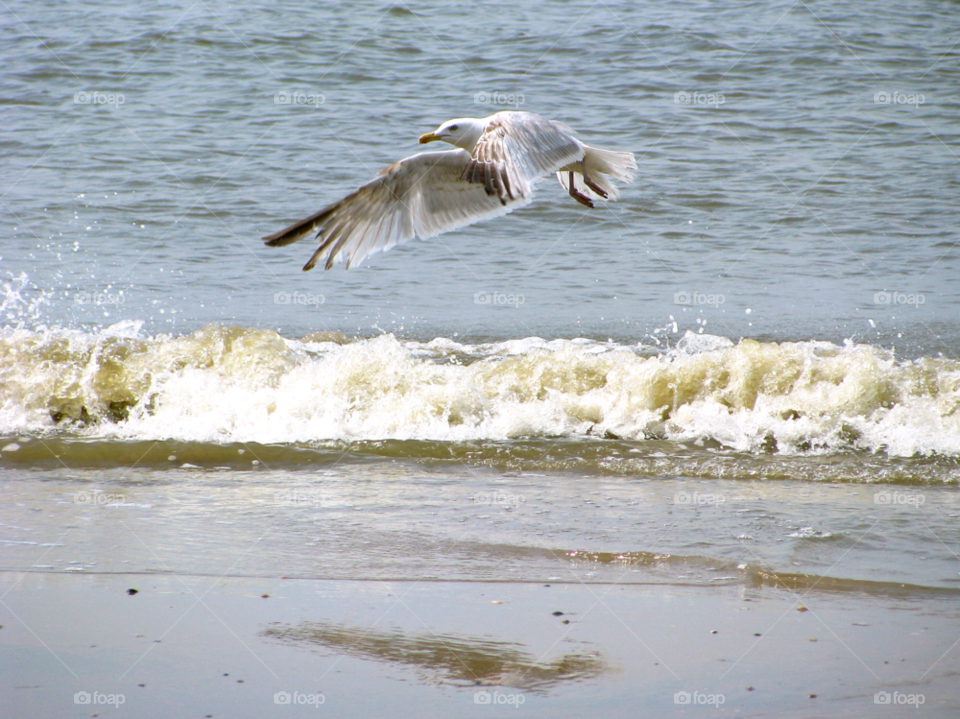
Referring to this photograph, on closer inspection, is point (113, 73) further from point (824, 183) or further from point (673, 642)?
point (673, 642)

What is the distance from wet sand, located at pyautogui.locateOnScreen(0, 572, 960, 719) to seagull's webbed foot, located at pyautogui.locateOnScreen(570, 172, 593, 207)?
2.12m

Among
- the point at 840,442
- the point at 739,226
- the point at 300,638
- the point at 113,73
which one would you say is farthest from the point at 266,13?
the point at 300,638

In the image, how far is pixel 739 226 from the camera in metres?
9.50

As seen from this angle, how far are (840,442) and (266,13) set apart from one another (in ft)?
37.1

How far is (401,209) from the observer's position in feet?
14.8

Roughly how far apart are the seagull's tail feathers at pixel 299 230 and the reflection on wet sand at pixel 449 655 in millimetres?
1575

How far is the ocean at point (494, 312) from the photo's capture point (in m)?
3.57

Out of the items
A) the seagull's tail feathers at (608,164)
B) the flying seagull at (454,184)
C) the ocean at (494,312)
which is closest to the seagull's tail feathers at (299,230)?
the flying seagull at (454,184)

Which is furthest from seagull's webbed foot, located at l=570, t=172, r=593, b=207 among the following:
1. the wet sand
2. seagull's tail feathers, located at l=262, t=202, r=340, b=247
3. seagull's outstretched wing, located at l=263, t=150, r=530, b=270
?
the wet sand

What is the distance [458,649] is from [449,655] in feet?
0.13

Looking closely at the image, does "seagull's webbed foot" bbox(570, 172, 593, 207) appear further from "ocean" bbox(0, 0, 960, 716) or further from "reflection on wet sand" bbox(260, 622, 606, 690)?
"reflection on wet sand" bbox(260, 622, 606, 690)

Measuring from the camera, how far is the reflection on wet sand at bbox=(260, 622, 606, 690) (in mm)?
2439

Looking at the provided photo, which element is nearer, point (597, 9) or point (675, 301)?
point (675, 301)

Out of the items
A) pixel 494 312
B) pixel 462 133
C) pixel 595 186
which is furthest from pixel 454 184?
pixel 494 312
